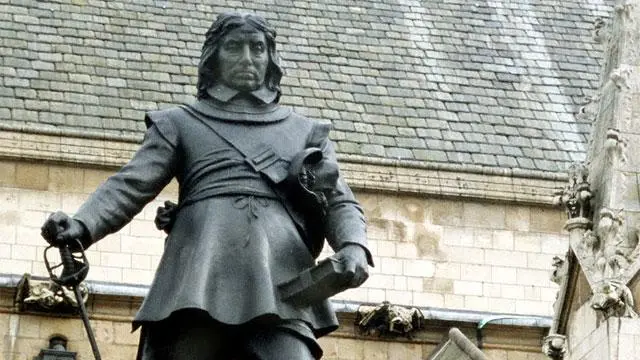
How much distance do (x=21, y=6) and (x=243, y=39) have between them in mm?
Result: 23361

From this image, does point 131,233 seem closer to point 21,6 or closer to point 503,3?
point 21,6

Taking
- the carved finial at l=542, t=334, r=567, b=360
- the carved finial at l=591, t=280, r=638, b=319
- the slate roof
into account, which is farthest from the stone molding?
the carved finial at l=591, t=280, r=638, b=319

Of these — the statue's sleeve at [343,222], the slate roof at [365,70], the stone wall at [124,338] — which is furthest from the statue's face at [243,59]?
the slate roof at [365,70]

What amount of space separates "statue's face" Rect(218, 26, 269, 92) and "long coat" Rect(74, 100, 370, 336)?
0.14 metres

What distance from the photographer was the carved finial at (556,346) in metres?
27.8

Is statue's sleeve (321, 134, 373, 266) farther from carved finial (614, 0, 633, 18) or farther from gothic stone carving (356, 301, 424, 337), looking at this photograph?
gothic stone carving (356, 301, 424, 337)

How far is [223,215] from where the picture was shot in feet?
47.5

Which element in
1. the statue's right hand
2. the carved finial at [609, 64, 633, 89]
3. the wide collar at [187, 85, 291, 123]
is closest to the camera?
the statue's right hand

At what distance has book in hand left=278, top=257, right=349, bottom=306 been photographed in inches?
558

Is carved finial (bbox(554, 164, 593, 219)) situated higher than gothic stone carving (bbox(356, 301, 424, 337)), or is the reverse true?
gothic stone carving (bbox(356, 301, 424, 337))

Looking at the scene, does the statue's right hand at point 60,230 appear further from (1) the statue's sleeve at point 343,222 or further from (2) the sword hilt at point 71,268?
(1) the statue's sleeve at point 343,222

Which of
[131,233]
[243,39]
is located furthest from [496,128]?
[243,39]

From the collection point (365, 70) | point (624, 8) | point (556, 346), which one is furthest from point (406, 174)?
point (556, 346)

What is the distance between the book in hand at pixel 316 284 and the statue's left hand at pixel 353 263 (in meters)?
0.02
